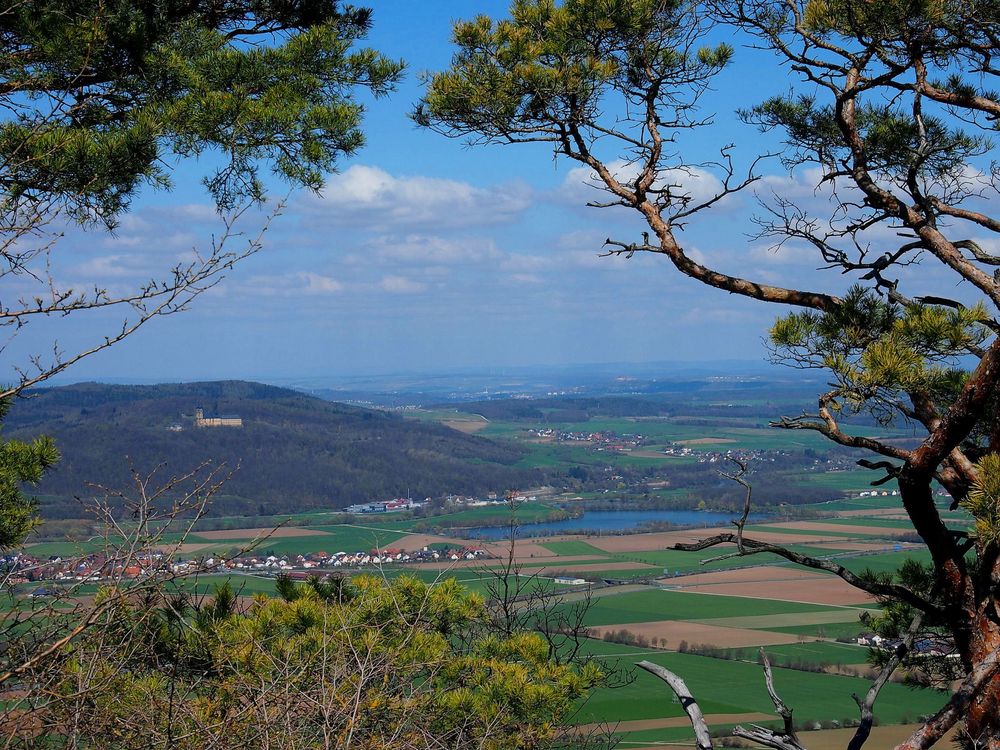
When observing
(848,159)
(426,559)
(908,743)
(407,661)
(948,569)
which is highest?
(848,159)

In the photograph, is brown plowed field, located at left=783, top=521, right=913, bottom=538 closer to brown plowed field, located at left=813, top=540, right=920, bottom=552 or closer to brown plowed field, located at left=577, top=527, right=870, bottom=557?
brown plowed field, located at left=577, top=527, right=870, bottom=557

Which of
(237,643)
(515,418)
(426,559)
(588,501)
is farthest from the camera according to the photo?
(515,418)

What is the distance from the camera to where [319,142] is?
581 centimetres

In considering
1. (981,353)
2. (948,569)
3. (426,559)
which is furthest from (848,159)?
(426,559)

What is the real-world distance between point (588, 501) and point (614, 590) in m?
17.3

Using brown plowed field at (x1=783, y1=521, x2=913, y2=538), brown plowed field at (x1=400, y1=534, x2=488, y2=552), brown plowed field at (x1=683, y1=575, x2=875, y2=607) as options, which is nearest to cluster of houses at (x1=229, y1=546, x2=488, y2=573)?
brown plowed field at (x1=400, y1=534, x2=488, y2=552)

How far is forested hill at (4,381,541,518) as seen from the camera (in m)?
24.9

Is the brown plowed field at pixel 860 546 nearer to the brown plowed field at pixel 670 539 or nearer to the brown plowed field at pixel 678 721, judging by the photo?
the brown plowed field at pixel 670 539

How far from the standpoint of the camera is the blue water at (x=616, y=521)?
110ft

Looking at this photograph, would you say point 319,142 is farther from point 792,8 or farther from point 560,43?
point 792,8

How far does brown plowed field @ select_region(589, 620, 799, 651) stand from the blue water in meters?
10.7

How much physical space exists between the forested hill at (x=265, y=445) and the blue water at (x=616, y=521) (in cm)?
653

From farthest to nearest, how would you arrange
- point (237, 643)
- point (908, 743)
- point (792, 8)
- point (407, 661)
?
point (407, 661)
point (792, 8)
point (237, 643)
point (908, 743)

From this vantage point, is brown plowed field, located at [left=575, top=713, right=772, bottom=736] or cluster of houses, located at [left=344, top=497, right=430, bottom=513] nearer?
brown plowed field, located at [left=575, top=713, right=772, bottom=736]
